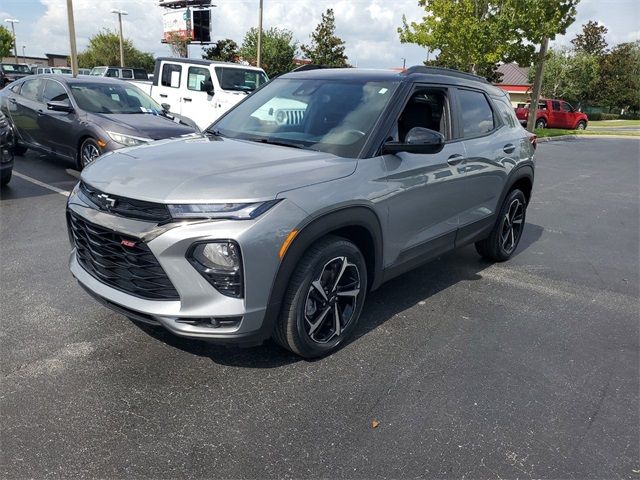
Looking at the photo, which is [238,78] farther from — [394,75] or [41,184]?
[394,75]

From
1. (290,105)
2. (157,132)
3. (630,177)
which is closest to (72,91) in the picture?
(157,132)

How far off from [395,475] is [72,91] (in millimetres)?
8319

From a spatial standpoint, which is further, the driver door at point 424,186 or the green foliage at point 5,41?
the green foliage at point 5,41

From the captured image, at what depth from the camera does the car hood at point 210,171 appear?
2764mm

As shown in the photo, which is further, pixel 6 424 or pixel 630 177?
pixel 630 177

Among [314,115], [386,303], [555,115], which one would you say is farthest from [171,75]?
[555,115]

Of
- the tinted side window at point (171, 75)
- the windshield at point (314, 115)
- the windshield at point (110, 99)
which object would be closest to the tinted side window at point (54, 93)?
the windshield at point (110, 99)

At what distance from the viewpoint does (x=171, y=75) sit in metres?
13.0

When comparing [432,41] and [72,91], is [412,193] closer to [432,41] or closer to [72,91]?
[72,91]

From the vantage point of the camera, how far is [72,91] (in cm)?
858

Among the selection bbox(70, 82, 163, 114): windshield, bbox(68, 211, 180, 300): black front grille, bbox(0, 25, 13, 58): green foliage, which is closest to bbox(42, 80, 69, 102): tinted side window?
bbox(70, 82, 163, 114): windshield

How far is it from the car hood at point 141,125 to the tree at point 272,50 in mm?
33373

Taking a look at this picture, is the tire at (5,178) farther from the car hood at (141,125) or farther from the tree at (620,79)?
the tree at (620,79)

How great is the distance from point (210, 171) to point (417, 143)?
1.38 m
